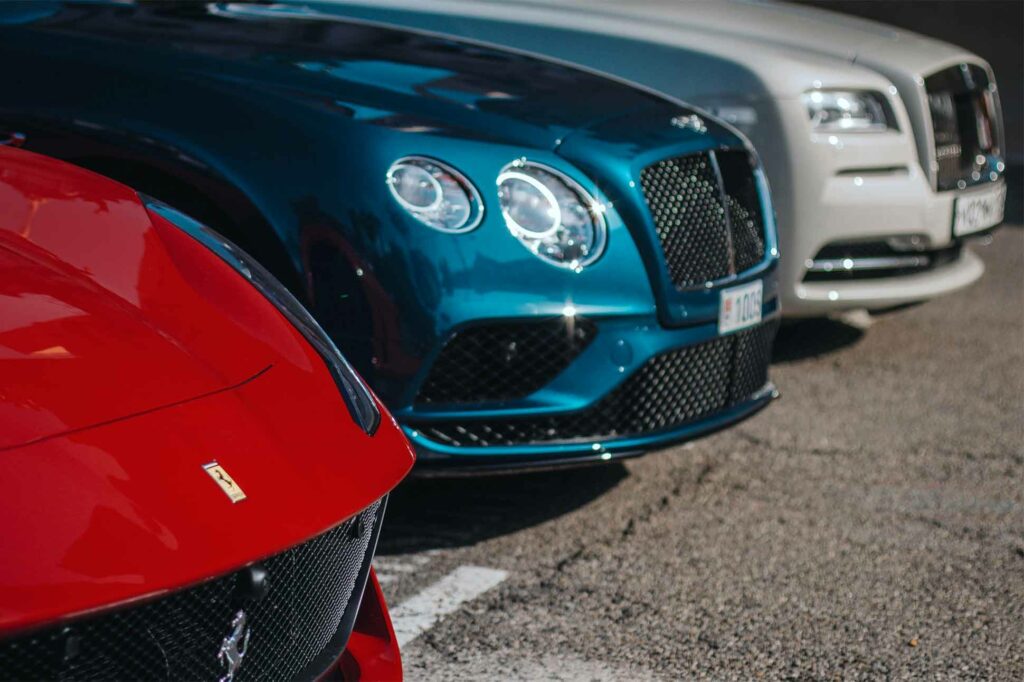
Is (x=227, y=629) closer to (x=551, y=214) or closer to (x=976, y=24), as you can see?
(x=551, y=214)

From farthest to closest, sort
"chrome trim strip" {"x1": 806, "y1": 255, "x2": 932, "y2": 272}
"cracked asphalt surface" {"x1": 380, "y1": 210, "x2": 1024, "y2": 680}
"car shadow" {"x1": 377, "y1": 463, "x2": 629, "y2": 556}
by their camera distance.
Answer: "chrome trim strip" {"x1": 806, "y1": 255, "x2": 932, "y2": 272}
"car shadow" {"x1": 377, "y1": 463, "x2": 629, "y2": 556}
"cracked asphalt surface" {"x1": 380, "y1": 210, "x2": 1024, "y2": 680}

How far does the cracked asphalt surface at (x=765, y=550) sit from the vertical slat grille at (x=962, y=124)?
35.9 inches

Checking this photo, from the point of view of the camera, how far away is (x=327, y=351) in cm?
216

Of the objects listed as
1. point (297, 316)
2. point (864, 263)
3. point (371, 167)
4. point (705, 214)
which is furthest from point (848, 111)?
point (297, 316)

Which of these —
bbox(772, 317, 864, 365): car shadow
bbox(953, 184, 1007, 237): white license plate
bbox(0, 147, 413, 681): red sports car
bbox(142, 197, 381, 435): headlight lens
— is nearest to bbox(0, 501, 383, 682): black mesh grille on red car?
bbox(0, 147, 413, 681): red sports car

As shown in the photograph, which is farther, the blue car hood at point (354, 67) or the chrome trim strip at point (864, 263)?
the chrome trim strip at point (864, 263)

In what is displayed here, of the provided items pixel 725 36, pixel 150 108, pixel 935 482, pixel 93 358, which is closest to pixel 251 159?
pixel 150 108

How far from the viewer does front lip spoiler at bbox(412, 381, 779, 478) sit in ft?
9.89

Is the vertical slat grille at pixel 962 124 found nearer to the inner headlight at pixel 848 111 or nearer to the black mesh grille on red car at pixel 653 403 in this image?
the inner headlight at pixel 848 111

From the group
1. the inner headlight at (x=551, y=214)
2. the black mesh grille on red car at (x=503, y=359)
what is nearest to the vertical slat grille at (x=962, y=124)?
the inner headlight at (x=551, y=214)

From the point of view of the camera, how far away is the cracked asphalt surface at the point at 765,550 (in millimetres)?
2723

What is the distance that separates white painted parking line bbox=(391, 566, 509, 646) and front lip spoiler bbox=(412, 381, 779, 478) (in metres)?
0.23

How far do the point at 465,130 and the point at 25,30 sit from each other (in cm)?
115

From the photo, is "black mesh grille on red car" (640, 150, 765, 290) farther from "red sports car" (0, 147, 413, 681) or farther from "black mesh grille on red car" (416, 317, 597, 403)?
"red sports car" (0, 147, 413, 681)
